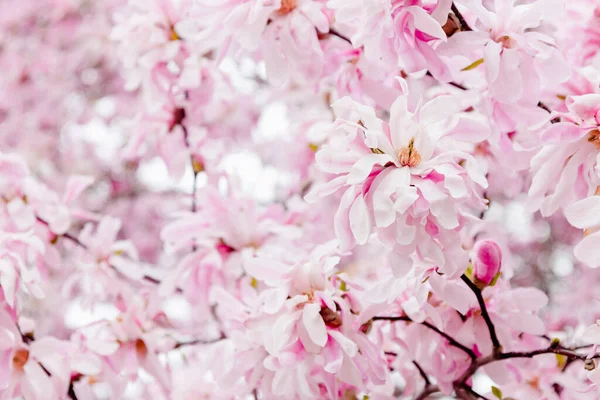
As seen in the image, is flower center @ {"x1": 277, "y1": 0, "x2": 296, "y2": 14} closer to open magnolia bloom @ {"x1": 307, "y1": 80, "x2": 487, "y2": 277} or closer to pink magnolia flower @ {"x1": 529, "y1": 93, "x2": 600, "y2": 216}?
open magnolia bloom @ {"x1": 307, "y1": 80, "x2": 487, "y2": 277}

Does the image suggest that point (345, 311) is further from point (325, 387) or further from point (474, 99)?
point (474, 99)

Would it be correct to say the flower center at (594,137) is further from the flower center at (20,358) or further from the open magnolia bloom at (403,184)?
the flower center at (20,358)

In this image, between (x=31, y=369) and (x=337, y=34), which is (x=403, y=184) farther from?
(x=31, y=369)

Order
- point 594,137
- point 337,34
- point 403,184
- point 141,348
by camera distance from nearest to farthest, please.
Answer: point 403,184 < point 594,137 < point 337,34 < point 141,348

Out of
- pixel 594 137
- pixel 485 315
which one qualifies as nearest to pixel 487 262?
pixel 485 315

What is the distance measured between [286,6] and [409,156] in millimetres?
322

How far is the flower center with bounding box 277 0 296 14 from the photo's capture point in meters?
0.88

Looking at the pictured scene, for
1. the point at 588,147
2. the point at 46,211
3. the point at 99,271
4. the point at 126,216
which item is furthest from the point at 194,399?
the point at 126,216

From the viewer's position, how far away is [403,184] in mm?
625

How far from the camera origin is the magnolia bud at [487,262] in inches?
31.0

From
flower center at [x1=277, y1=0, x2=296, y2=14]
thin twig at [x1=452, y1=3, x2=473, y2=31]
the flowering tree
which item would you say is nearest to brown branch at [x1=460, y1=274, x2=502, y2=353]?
the flowering tree

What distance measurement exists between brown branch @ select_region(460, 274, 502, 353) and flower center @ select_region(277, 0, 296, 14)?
398 mm

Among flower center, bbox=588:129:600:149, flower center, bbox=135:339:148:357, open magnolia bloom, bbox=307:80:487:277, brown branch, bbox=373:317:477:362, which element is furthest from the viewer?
flower center, bbox=135:339:148:357

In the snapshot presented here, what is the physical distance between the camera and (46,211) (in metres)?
1.12
